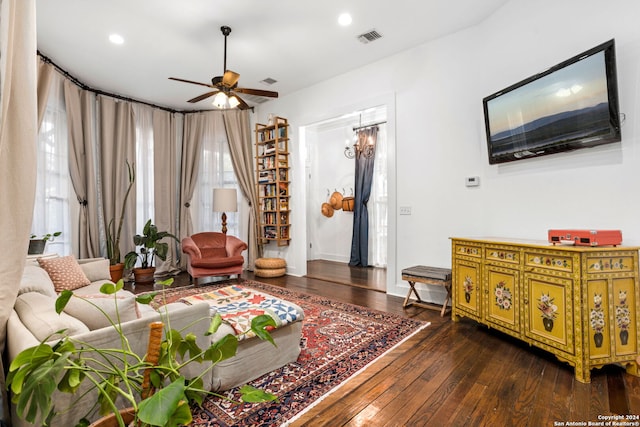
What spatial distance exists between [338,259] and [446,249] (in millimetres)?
3611

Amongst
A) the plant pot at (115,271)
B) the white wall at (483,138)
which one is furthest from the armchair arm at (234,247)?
the white wall at (483,138)

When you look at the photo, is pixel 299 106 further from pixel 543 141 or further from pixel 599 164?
pixel 599 164

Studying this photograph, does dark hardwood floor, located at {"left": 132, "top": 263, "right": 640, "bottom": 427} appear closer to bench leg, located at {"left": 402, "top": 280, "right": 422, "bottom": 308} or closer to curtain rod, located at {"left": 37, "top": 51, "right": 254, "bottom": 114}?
bench leg, located at {"left": 402, "top": 280, "right": 422, "bottom": 308}

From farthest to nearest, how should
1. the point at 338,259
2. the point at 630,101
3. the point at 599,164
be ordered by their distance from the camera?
the point at 338,259 → the point at 599,164 → the point at 630,101

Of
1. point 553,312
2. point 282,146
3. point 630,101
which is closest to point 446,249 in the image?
point 553,312

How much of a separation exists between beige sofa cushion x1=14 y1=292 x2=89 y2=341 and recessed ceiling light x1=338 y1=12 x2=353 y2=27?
3.47 m

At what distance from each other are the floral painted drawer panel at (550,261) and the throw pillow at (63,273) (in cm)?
400

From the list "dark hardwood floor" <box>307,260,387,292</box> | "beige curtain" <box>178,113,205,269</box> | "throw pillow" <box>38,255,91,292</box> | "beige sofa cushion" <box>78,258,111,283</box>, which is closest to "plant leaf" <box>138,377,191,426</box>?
"throw pillow" <box>38,255,91,292</box>

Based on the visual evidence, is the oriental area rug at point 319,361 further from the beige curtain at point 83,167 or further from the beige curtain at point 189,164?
the beige curtain at point 189,164

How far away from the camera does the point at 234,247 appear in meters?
4.94

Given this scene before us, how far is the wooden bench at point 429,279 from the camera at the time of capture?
3.15 m

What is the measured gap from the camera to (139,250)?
18.0 feet

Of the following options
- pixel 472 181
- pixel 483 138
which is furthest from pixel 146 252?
pixel 483 138

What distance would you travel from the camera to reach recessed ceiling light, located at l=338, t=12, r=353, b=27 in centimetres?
322
